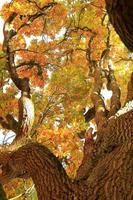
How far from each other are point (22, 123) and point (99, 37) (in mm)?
4568

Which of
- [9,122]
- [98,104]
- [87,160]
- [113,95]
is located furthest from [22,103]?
[87,160]

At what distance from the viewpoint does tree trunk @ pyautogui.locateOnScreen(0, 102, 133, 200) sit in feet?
13.0

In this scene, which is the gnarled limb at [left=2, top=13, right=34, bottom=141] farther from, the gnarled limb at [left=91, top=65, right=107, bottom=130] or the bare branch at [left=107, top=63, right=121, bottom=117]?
the bare branch at [left=107, top=63, right=121, bottom=117]

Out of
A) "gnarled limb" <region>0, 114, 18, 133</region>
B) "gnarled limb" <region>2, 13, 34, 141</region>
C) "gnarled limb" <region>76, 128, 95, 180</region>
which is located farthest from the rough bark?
"gnarled limb" <region>0, 114, 18, 133</region>

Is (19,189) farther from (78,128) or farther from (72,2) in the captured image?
(72,2)

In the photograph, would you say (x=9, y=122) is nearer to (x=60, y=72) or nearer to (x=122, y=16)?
(x=60, y=72)

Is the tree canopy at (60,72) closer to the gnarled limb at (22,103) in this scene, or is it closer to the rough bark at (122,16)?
the gnarled limb at (22,103)

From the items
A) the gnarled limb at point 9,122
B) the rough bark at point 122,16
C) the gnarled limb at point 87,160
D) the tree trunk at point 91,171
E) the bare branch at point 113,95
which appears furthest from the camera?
the gnarled limb at point 9,122

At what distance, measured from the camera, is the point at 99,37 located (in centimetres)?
987

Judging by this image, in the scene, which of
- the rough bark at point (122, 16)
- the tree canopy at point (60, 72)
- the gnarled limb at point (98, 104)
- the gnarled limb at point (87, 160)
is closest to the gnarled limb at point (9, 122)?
the tree canopy at point (60, 72)

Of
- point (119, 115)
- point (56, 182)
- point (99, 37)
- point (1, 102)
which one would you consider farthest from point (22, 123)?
point (99, 37)

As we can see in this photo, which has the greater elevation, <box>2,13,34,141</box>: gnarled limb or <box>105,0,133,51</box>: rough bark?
<box>2,13,34,141</box>: gnarled limb

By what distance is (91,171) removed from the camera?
181 inches

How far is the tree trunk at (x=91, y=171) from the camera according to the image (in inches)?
156
